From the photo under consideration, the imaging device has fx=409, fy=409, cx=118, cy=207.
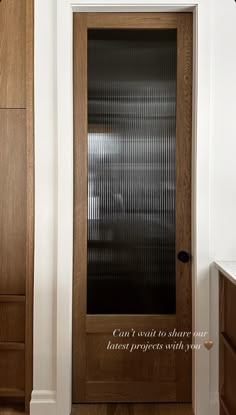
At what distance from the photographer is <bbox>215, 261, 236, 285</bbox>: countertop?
1.94 meters

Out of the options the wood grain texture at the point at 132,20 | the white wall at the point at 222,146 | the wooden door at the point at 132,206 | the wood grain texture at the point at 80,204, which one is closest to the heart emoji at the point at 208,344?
the white wall at the point at 222,146

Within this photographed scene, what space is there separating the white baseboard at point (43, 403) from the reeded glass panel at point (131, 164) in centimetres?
64

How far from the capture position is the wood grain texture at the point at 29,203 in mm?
2330

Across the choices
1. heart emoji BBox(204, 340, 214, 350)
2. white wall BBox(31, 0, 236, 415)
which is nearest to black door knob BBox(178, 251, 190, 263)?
white wall BBox(31, 0, 236, 415)

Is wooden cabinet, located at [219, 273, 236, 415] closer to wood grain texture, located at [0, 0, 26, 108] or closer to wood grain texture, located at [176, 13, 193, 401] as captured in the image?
wood grain texture, located at [176, 13, 193, 401]

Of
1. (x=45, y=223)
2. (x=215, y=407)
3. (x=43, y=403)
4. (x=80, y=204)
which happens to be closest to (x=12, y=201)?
(x=45, y=223)

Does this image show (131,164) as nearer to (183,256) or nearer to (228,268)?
(183,256)

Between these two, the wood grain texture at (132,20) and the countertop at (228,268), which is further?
the wood grain texture at (132,20)

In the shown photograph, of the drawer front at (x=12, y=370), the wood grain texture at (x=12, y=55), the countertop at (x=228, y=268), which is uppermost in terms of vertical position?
the wood grain texture at (x=12, y=55)

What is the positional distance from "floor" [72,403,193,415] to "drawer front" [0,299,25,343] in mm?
553

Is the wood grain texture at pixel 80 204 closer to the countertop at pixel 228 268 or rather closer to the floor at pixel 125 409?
the floor at pixel 125 409

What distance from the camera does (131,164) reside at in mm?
2439

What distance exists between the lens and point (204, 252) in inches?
91.4

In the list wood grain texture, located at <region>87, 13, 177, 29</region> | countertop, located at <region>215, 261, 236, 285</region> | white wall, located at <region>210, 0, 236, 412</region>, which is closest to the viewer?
countertop, located at <region>215, 261, 236, 285</region>
